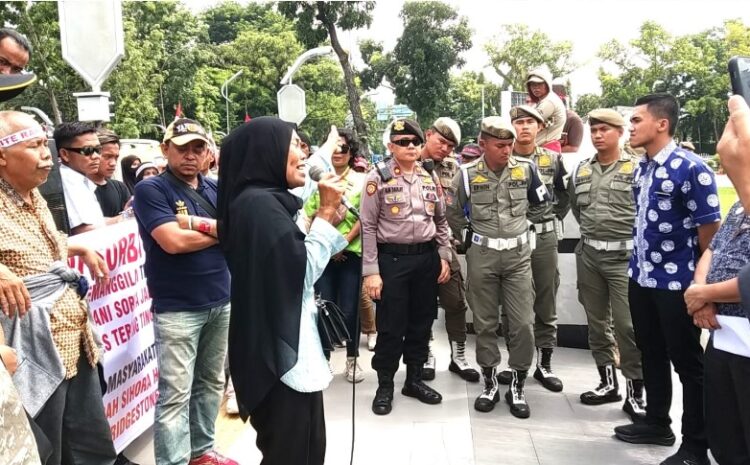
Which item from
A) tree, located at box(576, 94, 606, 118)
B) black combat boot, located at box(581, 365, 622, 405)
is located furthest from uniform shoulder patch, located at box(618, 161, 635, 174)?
tree, located at box(576, 94, 606, 118)

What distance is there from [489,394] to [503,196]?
4.60 ft

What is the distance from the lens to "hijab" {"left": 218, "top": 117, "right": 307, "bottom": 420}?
1984mm

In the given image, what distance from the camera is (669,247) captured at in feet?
10.2

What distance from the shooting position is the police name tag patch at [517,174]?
391cm

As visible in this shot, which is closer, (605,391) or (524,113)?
(605,391)

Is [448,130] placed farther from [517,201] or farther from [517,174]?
[517,201]

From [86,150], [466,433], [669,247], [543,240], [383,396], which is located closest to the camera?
[669,247]

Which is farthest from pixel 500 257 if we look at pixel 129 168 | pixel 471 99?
pixel 471 99

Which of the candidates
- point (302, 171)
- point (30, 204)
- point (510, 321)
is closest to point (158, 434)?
point (30, 204)

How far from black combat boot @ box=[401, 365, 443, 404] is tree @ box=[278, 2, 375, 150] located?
14994 mm

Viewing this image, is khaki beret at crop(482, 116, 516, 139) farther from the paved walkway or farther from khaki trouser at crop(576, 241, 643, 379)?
the paved walkway

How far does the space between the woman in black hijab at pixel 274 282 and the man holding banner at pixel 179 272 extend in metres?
0.63

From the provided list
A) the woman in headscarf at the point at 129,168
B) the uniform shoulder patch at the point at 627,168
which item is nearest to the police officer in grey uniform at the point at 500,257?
the uniform shoulder patch at the point at 627,168

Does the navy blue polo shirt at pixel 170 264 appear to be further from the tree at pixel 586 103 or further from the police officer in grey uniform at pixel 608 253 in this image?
the tree at pixel 586 103
